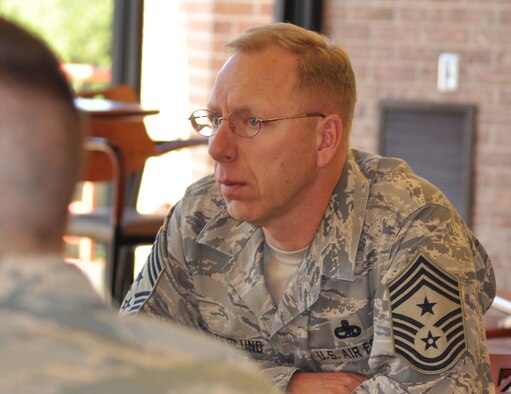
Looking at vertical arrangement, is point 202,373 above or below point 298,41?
below

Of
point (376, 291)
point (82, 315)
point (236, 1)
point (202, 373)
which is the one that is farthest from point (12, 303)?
point (236, 1)

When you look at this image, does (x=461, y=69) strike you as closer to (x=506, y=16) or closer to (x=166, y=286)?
(x=506, y=16)

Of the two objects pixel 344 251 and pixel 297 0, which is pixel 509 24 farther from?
pixel 344 251

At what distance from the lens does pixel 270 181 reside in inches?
82.0

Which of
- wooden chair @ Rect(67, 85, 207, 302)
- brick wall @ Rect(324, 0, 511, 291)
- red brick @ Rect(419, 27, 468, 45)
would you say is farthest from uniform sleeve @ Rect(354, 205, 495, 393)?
red brick @ Rect(419, 27, 468, 45)

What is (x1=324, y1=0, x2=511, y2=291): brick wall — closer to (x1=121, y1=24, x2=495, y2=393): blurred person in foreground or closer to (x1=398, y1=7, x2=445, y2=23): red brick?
(x1=398, y1=7, x2=445, y2=23): red brick

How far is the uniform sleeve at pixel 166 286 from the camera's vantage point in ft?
6.93

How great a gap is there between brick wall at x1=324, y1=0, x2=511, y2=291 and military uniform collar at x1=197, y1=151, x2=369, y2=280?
302 cm

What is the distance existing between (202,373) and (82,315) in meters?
0.10

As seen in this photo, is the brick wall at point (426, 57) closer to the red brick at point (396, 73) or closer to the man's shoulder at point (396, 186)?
the red brick at point (396, 73)

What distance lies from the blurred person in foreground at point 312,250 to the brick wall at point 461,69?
9.88 ft

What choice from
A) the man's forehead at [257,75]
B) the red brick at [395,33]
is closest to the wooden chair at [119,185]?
the red brick at [395,33]

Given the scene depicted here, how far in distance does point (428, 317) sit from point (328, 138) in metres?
0.44

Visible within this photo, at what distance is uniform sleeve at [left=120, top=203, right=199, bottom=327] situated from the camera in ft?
6.93
